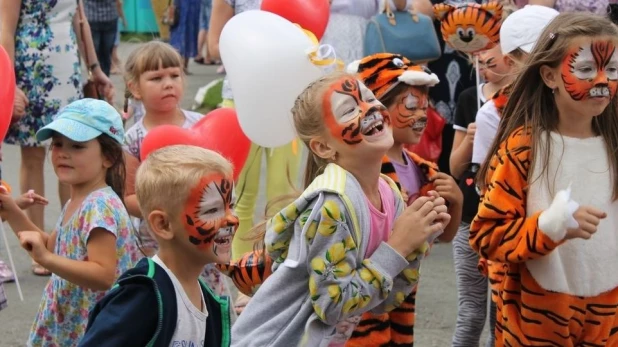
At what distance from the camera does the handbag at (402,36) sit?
675cm

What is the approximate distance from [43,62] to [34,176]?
0.73 meters

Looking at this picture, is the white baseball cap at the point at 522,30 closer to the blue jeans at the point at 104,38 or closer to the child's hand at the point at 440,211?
the child's hand at the point at 440,211

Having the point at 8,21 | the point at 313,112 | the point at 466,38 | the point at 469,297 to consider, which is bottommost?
the point at 469,297

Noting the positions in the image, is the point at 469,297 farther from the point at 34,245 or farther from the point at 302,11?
the point at 34,245

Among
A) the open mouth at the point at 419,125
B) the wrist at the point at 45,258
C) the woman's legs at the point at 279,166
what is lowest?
the woman's legs at the point at 279,166

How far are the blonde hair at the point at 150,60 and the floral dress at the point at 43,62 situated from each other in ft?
4.55

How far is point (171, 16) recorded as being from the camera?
46.6 ft

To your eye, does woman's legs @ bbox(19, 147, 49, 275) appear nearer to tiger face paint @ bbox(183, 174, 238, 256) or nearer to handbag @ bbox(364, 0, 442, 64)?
handbag @ bbox(364, 0, 442, 64)

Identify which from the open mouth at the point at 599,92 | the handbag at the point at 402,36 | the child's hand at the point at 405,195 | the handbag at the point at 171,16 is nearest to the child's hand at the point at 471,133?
the child's hand at the point at 405,195

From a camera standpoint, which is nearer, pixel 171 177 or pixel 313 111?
pixel 171 177

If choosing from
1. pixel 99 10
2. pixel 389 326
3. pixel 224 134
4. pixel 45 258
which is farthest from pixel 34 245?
pixel 99 10

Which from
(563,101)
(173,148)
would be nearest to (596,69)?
(563,101)

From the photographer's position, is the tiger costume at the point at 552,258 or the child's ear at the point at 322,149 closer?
the child's ear at the point at 322,149

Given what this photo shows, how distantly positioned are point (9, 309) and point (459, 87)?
10.8 ft
